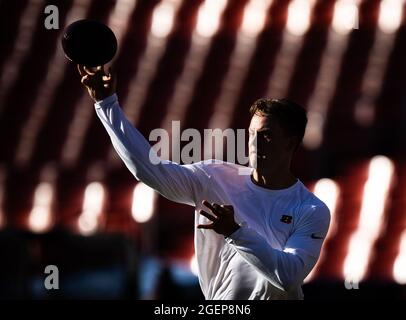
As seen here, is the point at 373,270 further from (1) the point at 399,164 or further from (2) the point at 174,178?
(2) the point at 174,178

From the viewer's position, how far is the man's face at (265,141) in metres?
2.99

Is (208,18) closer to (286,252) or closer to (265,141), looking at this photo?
(265,141)

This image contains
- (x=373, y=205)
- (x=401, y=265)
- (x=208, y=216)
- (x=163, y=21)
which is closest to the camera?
(x=208, y=216)

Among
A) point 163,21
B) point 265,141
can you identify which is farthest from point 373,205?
point 265,141

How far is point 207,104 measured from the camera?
44.2ft

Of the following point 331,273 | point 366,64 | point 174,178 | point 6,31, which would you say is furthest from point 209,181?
point 6,31

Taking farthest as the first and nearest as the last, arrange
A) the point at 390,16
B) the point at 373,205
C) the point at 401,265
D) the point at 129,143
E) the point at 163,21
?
the point at 163,21 < the point at 390,16 < the point at 373,205 < the point at 401,265 < the point at 129,143

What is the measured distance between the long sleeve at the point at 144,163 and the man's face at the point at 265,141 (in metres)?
0.18

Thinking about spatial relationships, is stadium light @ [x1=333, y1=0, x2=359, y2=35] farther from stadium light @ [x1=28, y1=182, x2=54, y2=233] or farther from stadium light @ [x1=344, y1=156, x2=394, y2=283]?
stadium light @ [x1=28, y1=182, x2=54, y2=233]

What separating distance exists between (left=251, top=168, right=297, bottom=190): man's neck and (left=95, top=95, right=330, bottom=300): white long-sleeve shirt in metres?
0.02

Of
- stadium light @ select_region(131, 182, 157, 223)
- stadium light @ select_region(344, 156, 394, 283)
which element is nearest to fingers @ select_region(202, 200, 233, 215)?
stadium light @ select_region(131, 182, 157, 223)

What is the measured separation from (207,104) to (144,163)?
1060 centimetres

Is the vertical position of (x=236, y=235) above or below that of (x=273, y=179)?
below

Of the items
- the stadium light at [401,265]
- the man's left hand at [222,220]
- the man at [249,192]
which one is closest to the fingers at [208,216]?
the man's left hand at [222,220]
